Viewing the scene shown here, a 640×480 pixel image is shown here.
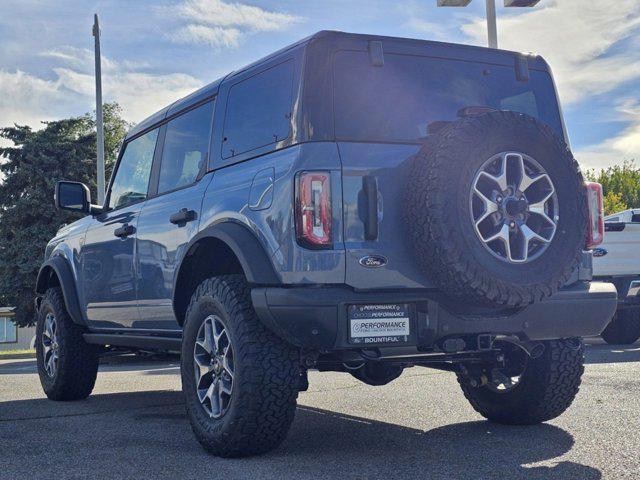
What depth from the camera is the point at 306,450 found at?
14.9 ft

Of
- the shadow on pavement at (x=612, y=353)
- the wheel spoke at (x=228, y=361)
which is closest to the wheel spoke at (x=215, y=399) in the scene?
the wheel spoke at (x=228, y=361)

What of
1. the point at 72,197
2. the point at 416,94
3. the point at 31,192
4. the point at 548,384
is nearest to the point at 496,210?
the point at 416,94

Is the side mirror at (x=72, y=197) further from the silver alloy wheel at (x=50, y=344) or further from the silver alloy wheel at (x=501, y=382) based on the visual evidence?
the silver alloy wheel at (x=501, y=382)

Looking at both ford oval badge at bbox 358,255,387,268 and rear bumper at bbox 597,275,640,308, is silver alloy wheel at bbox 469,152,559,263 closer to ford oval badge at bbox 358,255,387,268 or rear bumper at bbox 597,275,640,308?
ford oval badge at bbox 358,255,387,268

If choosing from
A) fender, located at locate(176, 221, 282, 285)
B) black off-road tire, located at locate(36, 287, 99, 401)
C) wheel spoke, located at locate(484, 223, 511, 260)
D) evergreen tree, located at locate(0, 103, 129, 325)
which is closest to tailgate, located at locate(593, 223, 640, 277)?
black off-road tire, located at locate(36, 287, 99, 401)

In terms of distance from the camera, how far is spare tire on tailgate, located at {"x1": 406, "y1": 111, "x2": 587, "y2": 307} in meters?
3.93

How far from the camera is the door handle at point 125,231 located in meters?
5.86

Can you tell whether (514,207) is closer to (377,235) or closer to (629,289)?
(377,235)

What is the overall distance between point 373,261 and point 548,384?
5.09ft

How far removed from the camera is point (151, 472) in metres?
4.09

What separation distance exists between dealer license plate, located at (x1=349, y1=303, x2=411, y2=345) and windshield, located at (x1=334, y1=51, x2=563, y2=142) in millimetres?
861

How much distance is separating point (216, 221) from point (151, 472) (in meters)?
1.33

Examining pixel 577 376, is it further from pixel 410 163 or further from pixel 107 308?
pixel 107 308

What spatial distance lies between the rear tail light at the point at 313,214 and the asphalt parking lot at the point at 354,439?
106 cm
